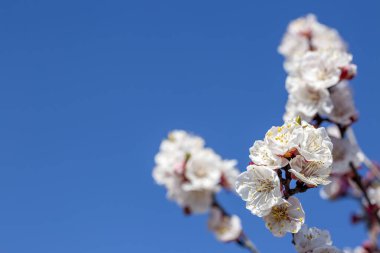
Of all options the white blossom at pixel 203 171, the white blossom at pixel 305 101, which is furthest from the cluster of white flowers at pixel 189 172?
the white blossom at pixel 305 101

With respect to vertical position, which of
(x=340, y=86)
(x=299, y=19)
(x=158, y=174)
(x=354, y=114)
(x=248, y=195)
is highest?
(x=299, y=19)

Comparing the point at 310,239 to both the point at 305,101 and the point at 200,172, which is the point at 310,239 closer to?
the point at 305,101

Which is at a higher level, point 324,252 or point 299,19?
point 299,19

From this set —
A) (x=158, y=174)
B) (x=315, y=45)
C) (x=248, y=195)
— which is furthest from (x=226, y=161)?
(x=248, y=195)

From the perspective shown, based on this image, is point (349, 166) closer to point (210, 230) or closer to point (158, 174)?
point (158, 174)

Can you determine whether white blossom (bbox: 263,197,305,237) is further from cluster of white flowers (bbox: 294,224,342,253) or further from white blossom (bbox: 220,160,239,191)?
white blossom (bbox: 220,160,239,191)

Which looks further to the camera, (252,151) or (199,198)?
(199,198)

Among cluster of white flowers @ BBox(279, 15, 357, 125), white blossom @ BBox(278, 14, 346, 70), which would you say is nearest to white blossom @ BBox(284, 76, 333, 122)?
cluster of white flowers @ BBox(279, 15, 357, 125)

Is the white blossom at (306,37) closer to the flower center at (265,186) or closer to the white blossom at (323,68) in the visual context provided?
the white blossom at (323,68)
